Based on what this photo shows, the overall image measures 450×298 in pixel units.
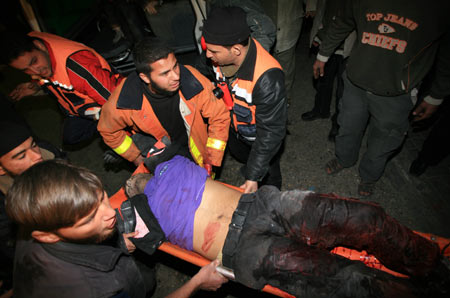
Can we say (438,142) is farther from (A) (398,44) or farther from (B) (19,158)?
(B) (19,158)

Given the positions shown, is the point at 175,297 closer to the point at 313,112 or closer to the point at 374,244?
the point at 374,244

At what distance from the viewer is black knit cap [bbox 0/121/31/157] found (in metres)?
1.68

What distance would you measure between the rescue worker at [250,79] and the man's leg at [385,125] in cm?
104

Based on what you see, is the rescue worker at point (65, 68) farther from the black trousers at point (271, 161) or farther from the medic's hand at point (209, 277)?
the medic's hand at point (209, 277)

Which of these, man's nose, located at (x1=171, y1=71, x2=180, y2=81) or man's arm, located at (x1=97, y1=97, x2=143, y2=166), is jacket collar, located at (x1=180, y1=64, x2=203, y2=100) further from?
man's arm, located at (x1=97, y1=97, x2=143, y2=166)

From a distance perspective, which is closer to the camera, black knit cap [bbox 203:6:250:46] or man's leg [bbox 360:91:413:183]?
black knit cap [bbox 203:6:250:46]

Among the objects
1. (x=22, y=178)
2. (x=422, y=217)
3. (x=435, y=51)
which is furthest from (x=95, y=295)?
(x=422, y=217)

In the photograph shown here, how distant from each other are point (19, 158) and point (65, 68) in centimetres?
110

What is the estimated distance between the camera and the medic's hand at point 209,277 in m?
1.70

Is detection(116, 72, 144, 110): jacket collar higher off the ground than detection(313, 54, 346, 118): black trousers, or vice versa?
detection(116, 72, 144, 110): jacket collar

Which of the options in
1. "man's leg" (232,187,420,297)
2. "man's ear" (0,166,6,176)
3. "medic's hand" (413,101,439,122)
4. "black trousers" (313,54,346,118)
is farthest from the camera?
"black trousers" (313,54,346,118)

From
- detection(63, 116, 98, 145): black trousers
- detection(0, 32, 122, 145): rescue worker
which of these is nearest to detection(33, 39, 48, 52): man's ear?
detection(0, 32, 122, 145): rescue worker

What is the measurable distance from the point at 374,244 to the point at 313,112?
8.46 ft

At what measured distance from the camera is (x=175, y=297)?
165cm
